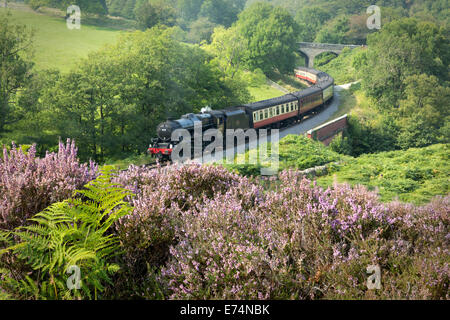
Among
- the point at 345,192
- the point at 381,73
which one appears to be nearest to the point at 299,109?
the point at 381,73

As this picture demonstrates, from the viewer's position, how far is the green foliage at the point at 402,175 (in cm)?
1631

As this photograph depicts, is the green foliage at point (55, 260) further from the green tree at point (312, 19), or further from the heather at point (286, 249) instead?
the green tree at point (312, 19)

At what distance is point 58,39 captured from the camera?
45031 millimetres

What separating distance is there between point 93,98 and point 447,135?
35.6 meters

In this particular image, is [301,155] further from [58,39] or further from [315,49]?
[315,49]

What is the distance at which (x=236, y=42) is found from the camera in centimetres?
5019

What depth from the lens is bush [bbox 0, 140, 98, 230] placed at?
4000 millimetres

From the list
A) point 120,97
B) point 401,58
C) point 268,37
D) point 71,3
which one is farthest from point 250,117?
point 268,37

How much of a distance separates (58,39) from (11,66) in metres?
24.1

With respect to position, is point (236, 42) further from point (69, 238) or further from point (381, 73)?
point (69, 238)

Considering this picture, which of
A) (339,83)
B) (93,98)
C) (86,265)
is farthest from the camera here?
(339,83)

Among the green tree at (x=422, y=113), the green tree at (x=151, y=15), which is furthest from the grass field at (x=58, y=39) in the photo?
the green tree at (x=422, y=113)

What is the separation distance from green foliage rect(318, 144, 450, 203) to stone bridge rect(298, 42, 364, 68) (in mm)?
63057
